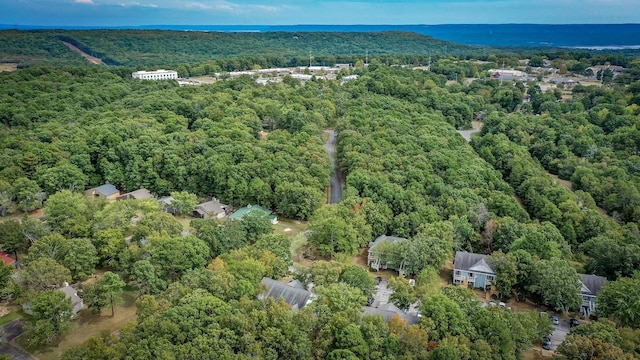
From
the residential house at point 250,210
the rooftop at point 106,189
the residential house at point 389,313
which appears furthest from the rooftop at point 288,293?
the rooftop at point 106,189

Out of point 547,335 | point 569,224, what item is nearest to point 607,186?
point 569,224

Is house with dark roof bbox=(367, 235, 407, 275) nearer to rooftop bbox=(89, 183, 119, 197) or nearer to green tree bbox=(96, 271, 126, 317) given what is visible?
green tree bbox=(96, 271, 126, 317)

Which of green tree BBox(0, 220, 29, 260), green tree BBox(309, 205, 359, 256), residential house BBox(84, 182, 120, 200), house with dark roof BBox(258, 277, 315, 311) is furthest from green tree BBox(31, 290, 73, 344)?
residential house BBox(84, 182, 120, 200)

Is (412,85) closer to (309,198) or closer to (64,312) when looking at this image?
(309,198)

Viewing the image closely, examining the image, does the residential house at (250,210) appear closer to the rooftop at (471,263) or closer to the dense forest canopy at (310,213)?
the dense forest canopy at (310,213)

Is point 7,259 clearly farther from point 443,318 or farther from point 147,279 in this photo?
point 443,318

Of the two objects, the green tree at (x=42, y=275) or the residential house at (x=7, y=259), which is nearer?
the green tree at (x=42, y=275)

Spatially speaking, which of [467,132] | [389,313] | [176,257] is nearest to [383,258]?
Result: [389,313]
